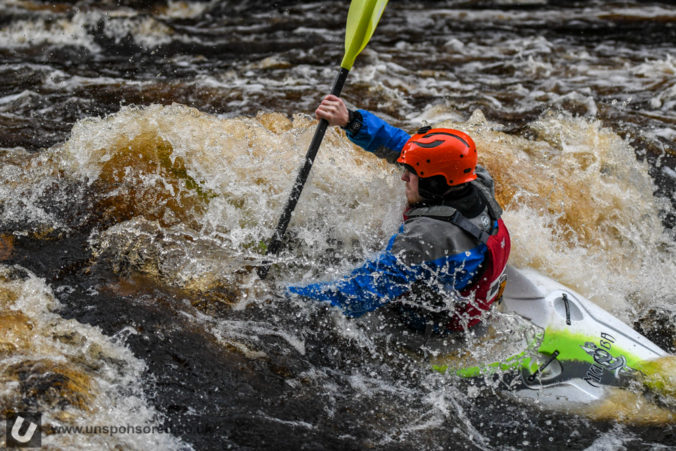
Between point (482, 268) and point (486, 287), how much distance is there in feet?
0.44

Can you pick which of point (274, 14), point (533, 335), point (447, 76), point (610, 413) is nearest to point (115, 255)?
point (533, 335)

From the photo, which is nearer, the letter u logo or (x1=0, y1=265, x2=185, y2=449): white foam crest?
the letter u logo

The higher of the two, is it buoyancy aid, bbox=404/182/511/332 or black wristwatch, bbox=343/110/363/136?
black wristwatch, bbox=343/110/363/136

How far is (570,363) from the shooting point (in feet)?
10.9

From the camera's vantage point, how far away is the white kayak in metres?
3.29

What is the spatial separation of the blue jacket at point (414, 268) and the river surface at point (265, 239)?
1.55 feet

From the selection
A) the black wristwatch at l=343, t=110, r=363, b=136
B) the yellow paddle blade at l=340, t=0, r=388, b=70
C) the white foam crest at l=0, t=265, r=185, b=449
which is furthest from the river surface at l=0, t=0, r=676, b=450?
the yellow paddle blade at l=340, t=0, r=388, b=70

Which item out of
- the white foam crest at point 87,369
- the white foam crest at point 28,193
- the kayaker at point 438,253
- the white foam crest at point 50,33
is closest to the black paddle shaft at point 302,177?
the kayaker at point 438,253

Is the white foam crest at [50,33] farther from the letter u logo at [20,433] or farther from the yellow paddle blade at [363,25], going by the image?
the letter u logo at [20,433]

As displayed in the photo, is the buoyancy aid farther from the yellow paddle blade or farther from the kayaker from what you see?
the yellow paddle blade

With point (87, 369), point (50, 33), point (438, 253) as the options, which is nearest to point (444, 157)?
point (438, 253)

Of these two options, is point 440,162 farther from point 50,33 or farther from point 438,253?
point 50,33

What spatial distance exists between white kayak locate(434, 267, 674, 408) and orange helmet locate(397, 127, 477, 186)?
103 cm

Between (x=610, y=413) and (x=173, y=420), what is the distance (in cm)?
228
